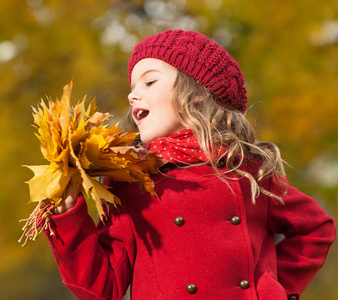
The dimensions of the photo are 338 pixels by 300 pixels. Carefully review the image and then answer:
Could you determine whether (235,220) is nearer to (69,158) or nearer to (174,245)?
(174,245)

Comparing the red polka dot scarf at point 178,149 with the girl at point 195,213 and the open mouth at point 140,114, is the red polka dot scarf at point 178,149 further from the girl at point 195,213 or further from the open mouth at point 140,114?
the open mouth at point 140,114

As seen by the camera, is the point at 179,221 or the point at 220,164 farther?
the point at 220,164

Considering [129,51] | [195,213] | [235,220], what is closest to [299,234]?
[235,220]

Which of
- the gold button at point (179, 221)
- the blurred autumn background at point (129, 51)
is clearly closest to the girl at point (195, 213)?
the gold button at point (179, 221)

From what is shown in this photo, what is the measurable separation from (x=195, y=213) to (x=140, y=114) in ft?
1.92

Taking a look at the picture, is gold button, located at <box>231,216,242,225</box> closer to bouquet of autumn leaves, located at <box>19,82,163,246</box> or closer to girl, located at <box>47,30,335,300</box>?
girl, located at <box>47,30,335,300</box>

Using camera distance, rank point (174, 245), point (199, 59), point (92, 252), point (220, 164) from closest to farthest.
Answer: point (92, 252) < point (174, 245) < point (220, 164) < point (199, 59)

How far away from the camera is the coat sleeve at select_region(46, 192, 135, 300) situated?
2.41m

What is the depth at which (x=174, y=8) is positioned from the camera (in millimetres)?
7184

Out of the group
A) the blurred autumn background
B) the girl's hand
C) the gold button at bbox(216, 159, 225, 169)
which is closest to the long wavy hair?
the gold button at bbox(216, 159, 225, 169)

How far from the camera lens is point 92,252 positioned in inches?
97.1

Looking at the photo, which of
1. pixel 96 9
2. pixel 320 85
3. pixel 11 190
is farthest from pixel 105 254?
pixel 96 9

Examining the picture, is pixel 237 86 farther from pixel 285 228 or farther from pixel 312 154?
pixel 312 154

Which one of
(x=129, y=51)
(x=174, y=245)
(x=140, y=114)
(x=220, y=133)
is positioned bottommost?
(x=174, y=245)
